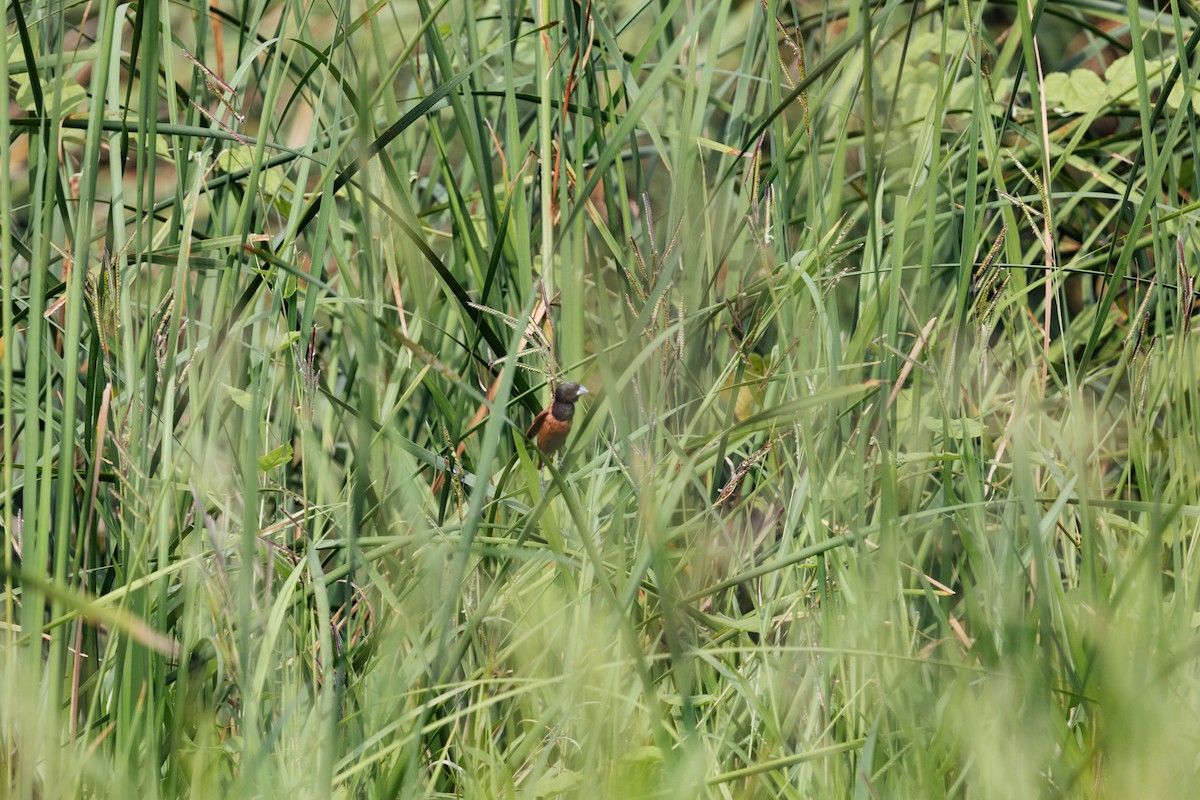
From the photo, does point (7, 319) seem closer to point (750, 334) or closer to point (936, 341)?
point (750, 334)

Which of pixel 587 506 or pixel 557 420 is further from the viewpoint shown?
pixel 557 420

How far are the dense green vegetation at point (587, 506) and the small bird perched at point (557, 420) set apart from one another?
0.17ft

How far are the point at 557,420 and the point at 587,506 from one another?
167 mm

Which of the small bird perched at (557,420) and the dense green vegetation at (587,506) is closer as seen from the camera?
the dense green vegetation at (587,506)

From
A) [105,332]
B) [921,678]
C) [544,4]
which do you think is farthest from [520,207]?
[921,678]

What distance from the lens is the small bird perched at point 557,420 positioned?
148 cm

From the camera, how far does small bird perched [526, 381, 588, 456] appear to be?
148cm

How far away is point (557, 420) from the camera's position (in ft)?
4.88

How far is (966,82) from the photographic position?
2.03 meters

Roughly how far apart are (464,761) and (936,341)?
927 mm

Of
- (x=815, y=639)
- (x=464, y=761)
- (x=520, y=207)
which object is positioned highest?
(x=520, y=207)

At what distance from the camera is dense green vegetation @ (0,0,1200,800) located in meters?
0.98

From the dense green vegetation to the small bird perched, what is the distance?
0.05 metres

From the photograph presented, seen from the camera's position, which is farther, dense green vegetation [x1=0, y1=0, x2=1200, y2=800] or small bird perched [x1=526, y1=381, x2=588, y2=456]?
small bird perched [x1=526, y1=381, x2=588, y2=456]
